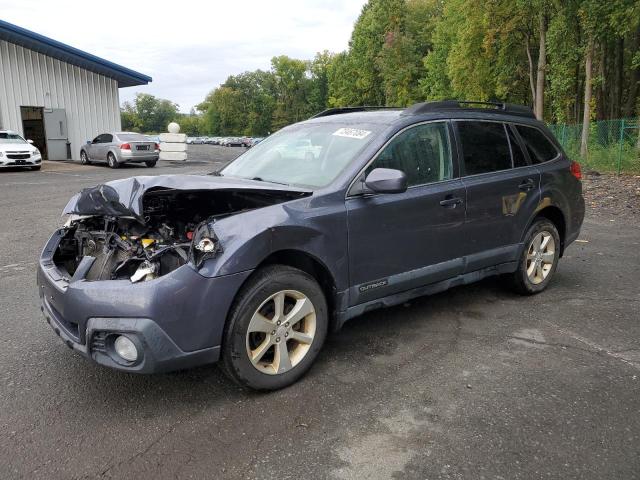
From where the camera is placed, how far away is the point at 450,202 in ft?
13.1

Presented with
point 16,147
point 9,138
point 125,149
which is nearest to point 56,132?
point 9,138

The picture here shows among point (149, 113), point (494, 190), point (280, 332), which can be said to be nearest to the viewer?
point (280, 332)

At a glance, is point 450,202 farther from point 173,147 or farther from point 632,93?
point 632,93

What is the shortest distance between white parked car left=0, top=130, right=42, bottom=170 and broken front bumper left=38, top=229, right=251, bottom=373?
18.5m

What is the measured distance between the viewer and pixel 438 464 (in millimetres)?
2502

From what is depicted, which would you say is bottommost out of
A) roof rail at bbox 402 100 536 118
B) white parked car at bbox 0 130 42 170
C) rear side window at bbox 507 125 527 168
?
rear side window at bbox 507 125 527 168

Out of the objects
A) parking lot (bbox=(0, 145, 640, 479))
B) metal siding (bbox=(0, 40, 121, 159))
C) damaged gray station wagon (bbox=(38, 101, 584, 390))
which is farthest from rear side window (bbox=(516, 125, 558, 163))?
metal siding (bbox=(0, 40, 121, 159))

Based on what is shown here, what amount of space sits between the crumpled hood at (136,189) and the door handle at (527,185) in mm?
2278

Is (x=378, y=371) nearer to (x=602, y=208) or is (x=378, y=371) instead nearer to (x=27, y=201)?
(x=602, y=208)

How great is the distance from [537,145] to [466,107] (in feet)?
3.28

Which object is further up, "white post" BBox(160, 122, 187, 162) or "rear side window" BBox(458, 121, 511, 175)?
"white post" BBox(160, 122, 187, 162)

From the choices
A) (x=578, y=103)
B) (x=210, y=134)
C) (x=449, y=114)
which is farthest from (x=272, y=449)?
(x=210, y=134)

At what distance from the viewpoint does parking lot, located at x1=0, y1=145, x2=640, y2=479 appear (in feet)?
8.23

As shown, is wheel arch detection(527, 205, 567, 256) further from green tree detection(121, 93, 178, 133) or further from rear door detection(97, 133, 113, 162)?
green tree detection(121, 93, 178, 133)
